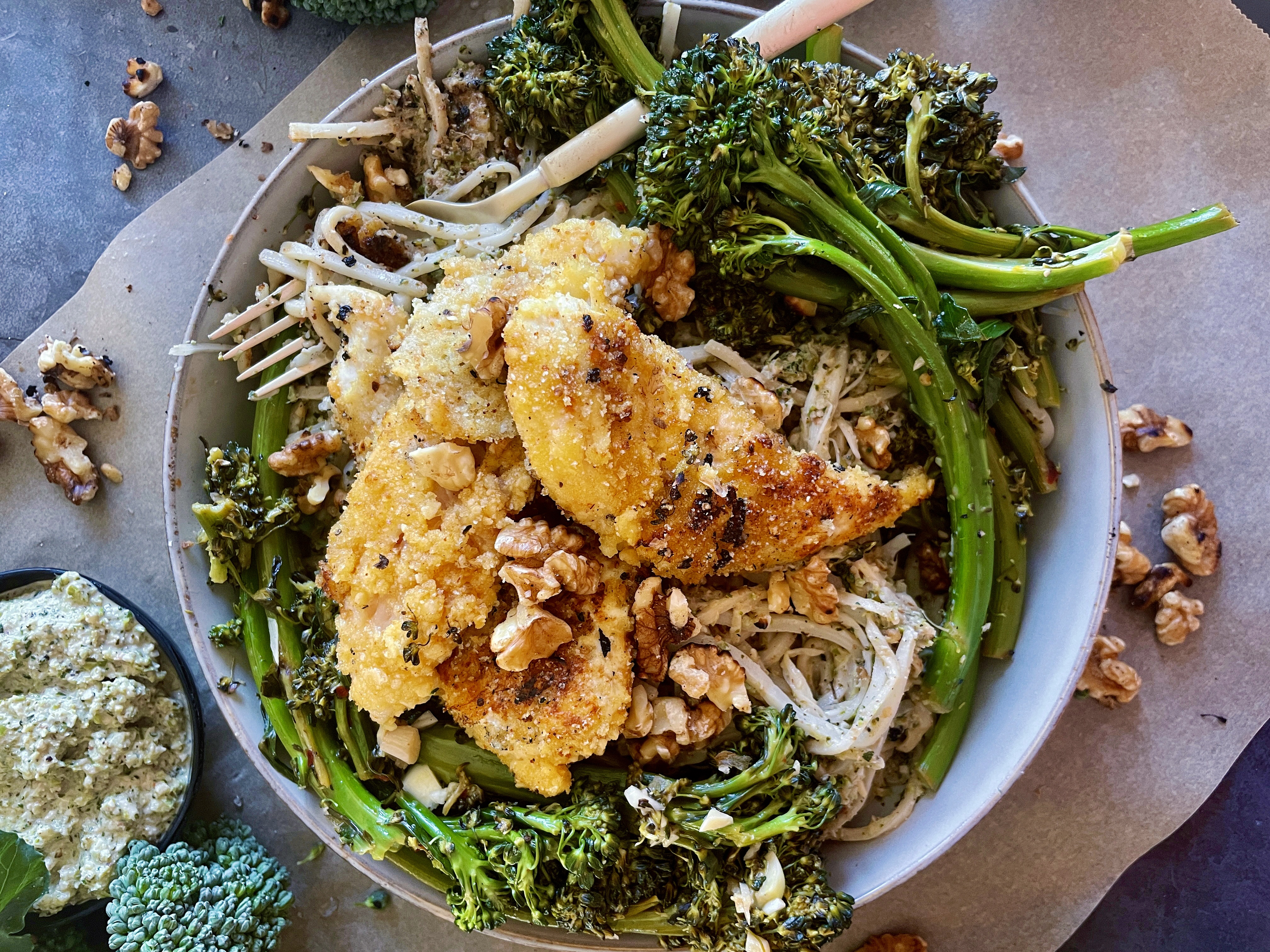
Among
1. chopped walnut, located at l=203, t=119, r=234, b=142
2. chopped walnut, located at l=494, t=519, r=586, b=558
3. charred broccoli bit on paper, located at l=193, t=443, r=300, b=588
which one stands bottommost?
chopped walnut, located at l=494, t=519, r=586, b=558

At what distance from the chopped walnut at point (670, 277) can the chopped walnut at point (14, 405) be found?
2796 millimetres

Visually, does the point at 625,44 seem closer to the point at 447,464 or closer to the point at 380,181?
the point at 380,181

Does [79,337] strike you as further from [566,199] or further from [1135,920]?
[1135,920]

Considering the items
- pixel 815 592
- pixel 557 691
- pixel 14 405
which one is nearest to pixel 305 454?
pixel 557 691

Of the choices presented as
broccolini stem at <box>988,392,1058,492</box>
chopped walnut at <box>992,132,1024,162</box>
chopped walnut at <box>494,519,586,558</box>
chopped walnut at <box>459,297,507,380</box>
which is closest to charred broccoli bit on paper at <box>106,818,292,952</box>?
chopped walnut at <box>494,519,586,558</box>

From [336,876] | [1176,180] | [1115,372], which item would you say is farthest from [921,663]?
[336,876]

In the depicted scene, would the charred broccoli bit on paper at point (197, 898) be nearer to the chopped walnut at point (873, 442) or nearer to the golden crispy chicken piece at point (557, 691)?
the golden crispy chicken piece at point (557, 691)

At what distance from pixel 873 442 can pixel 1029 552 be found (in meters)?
0.77

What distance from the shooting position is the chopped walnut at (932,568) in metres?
3.28

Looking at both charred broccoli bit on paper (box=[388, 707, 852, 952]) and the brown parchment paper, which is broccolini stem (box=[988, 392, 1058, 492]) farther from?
charred broccoli bit on paper (box=[388, 707, 852, 952])

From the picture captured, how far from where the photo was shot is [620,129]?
3.17 metres

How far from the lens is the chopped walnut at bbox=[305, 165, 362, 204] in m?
3.41

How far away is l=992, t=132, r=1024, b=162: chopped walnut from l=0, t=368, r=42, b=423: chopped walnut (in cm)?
422

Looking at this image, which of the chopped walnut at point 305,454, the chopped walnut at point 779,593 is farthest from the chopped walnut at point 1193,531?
the chopped walnut at point 305,454
